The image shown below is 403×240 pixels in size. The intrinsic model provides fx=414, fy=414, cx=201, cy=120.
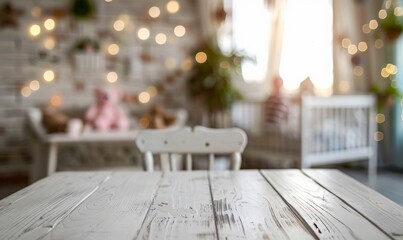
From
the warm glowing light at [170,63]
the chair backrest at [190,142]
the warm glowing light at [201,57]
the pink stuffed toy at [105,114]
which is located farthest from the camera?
the warm glowing light at [170,63]

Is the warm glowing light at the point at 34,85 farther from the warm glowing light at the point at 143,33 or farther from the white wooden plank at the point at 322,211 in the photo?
the white wooden plank at the point at 322,211

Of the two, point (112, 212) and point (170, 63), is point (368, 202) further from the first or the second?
point (170, 63)

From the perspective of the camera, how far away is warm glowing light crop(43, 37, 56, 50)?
4.02 m

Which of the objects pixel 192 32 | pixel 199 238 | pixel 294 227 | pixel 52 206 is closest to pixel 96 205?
pixel 52 206

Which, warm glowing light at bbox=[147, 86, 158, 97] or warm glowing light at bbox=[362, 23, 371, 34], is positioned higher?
warm glowing light at bbox=[362, 23, 371, 34]

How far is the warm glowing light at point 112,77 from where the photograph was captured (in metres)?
4.18

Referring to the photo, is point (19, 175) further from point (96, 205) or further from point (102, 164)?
point (96, 205)

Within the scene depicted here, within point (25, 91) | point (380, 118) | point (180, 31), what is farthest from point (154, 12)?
point (380, 118)

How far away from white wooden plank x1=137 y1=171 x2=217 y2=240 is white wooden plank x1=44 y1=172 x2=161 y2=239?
23mm

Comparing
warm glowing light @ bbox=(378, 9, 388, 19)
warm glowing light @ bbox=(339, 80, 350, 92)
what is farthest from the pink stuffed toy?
warm glowing light @ bbox=(378, 9, 388, 19)

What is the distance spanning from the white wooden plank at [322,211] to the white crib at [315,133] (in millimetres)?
2127

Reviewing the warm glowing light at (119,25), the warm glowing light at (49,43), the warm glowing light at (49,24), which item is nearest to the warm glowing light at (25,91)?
the warm glowing light at (49,43)

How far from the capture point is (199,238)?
0.70 metres

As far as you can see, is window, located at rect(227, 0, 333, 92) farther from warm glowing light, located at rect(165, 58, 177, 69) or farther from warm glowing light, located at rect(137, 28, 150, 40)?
warm glowing light, located at rect(137, 28, 150, 40)
